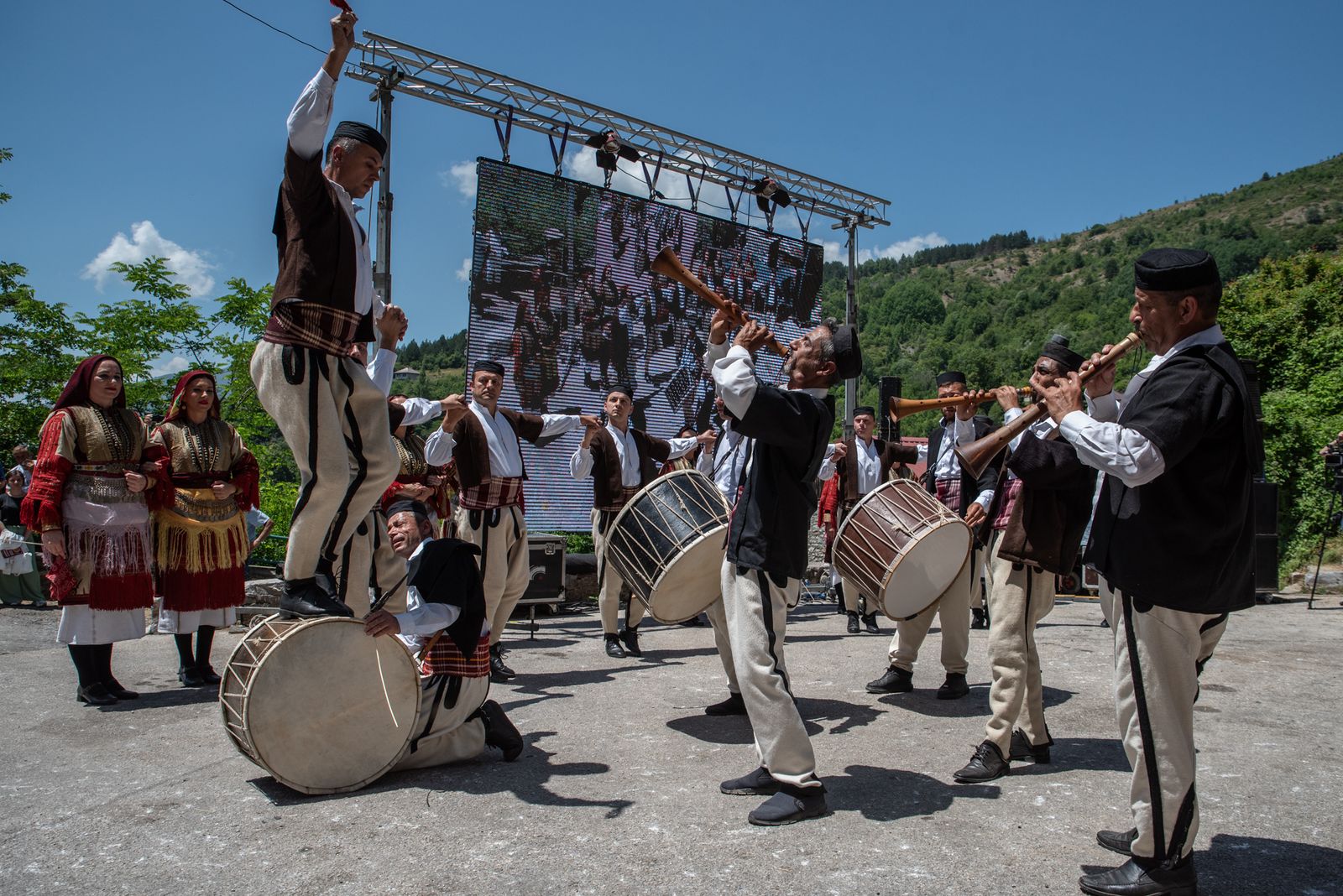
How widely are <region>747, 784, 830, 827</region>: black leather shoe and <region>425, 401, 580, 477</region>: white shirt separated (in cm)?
327

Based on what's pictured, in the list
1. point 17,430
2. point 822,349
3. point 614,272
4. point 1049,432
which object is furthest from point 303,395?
point 17,430

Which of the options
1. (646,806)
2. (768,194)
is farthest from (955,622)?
(768,194)

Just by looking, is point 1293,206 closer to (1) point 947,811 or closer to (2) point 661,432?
(2) point 661,432

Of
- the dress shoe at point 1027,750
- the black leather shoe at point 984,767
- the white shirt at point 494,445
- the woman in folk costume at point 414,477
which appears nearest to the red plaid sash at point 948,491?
the white shirt at point 494,445

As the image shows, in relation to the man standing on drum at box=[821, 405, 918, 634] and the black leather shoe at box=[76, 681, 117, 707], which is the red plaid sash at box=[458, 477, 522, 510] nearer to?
the black leather shoe at box=[76, 681, 117, 707]

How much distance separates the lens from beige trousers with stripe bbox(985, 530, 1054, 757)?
4090 mm

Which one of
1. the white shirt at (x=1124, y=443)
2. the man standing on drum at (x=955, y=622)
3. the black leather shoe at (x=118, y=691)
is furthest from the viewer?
the man standing on drum at (x=955, y=622)

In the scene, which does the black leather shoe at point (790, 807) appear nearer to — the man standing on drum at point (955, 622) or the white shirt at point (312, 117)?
the man standing on drum at point (955, 622)

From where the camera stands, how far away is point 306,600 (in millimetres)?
3543

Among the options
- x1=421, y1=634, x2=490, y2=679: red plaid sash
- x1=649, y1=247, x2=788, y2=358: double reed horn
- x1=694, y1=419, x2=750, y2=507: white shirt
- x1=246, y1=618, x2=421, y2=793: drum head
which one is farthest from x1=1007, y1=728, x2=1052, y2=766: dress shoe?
x1=246, y1=618, x2=421, y2=793: drum head

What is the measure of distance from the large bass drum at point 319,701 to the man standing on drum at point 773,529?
1447mm

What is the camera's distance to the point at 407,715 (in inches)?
150

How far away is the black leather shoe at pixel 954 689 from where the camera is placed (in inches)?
222

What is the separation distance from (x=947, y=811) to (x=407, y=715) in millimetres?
2259
